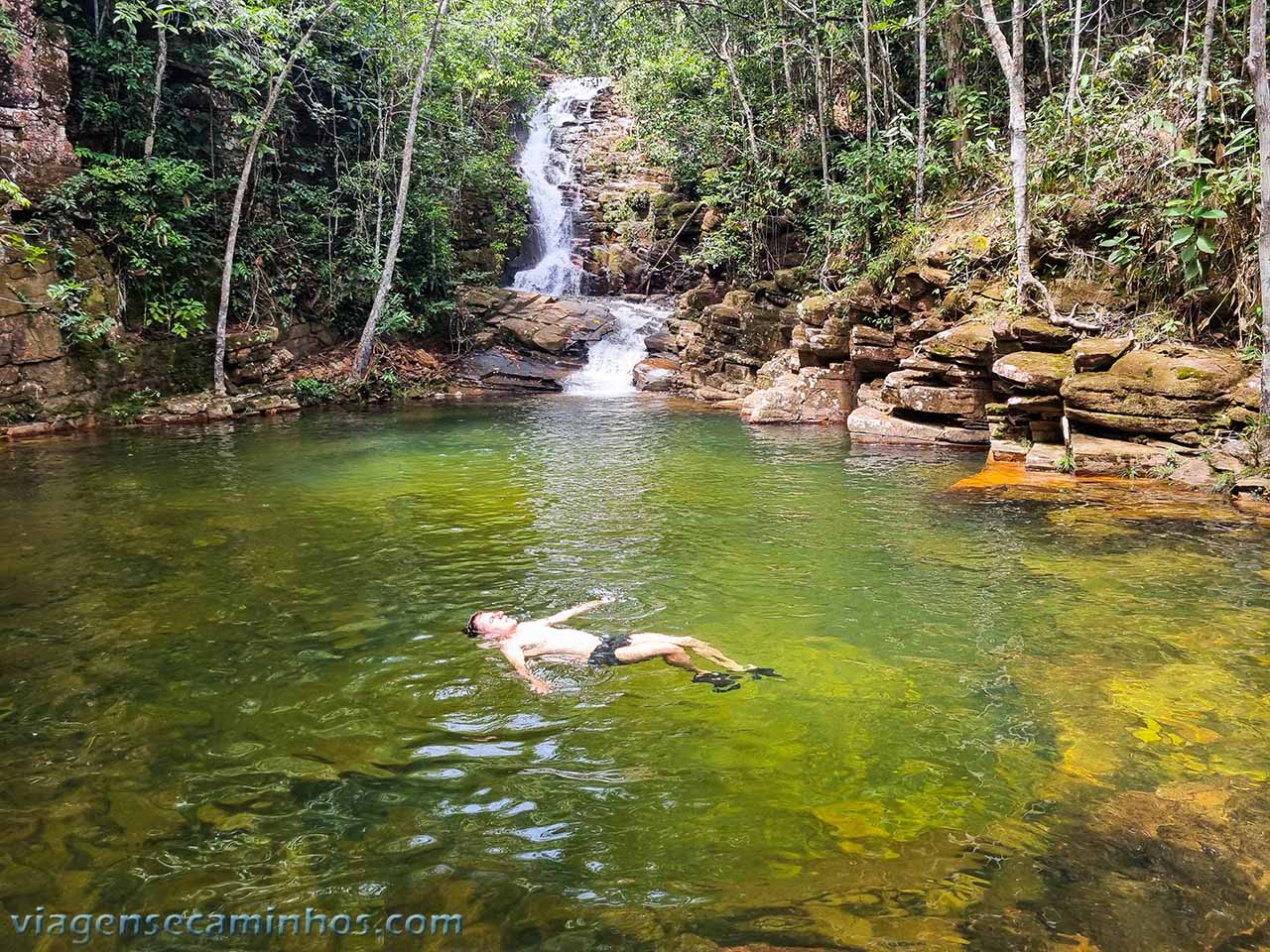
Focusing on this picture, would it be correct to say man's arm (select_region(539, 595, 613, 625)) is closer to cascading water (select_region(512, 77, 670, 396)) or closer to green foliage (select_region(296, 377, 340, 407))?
green foliage (select_region(296, 377, 340, 407))

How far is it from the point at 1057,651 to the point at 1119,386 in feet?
23.4

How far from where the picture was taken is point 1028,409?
1258 centimetres

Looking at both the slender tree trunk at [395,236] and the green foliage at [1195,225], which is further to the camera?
the slender tree trunk at [395,236]

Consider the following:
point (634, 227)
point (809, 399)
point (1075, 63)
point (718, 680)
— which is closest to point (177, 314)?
point (809, 399)

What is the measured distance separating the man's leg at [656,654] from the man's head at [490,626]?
3.08 ft

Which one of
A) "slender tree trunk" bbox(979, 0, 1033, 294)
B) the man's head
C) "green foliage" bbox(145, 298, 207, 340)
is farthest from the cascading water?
the man's head

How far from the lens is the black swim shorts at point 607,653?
5613mm

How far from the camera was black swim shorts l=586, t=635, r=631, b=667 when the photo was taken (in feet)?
18.4

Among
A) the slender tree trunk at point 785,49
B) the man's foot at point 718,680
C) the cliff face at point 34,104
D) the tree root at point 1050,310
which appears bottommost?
the man's foot at point 718,680

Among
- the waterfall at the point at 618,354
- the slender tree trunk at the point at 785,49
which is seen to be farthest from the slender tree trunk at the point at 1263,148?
the waterfall at the point at 618,354

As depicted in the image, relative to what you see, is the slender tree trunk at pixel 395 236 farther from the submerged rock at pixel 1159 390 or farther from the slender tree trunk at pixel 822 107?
the submerged rock at pixel 1159 390

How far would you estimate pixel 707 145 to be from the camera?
26.5 meters

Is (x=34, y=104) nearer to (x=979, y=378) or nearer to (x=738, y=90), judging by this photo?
(x=738, y=90)

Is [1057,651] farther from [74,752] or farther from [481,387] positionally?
[481,387]
